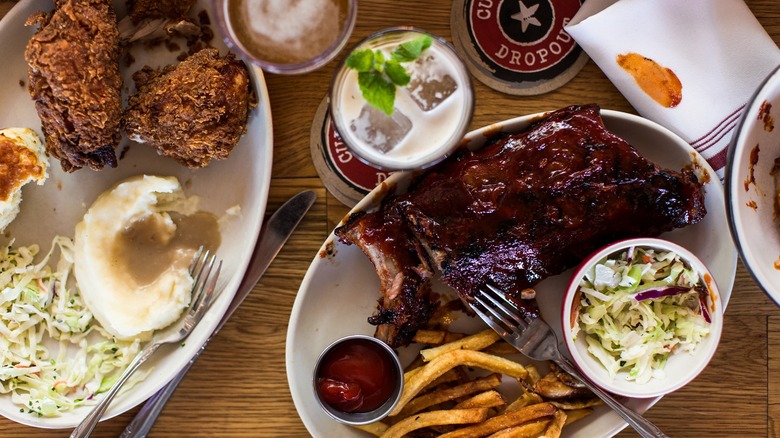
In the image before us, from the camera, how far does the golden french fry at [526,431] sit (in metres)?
3.07

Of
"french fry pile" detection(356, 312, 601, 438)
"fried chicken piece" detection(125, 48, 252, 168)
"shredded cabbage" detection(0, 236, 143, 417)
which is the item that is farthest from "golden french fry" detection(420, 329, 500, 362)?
"shredded cabbage" detection(0, 236, 143, 417)

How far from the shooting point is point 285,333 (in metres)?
3.44

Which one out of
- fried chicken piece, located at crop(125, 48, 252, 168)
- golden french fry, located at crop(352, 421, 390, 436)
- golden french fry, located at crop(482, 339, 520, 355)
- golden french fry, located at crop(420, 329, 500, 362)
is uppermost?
fried chicken piece, located at crop(125, 48, 252, 168)

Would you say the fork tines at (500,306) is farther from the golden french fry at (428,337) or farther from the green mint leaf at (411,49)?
the green mint leaf at (411,49)

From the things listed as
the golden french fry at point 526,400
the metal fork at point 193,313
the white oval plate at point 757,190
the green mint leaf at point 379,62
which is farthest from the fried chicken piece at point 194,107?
the white oval plate at point 757,190

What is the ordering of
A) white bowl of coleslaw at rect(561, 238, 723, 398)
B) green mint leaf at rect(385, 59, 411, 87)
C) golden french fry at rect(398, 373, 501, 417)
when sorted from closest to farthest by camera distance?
green mint leaf at rect(385, 59, 411, 87), white bowl of coleslaw at rect(561, 238, 723, 398), golden french fry at rect(398, 373, 501, 417)

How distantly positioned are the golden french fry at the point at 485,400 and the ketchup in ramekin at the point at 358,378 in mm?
349

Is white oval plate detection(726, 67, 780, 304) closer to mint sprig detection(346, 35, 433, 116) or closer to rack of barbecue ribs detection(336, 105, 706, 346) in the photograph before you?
rack of barbecue ribs detection(336, 105, 706, 346)

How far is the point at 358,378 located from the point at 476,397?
54cm

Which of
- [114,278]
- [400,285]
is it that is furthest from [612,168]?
[114,278]

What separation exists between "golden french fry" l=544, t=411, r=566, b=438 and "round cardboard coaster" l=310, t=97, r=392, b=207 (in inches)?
52.9

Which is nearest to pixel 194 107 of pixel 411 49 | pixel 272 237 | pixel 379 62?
pixel 272 237

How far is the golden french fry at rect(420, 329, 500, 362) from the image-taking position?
3.14m

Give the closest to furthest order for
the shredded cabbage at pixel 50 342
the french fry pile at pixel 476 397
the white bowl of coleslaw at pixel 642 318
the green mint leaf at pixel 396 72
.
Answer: the green mint leaf at pixel 396 72 < the white bowl of coleslaw at pixel 642 318 < the french fry pile at pixel 476 397 < the shredded cabbage at pixel 50 342
